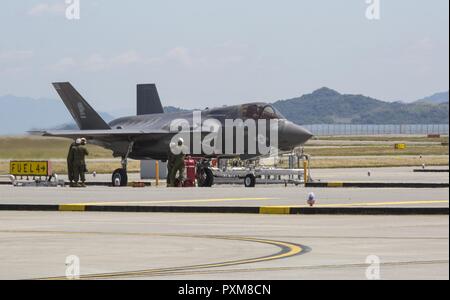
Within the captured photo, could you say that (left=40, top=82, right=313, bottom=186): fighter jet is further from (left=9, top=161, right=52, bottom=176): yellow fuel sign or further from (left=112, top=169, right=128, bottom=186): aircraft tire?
(left=9, top=161, right=52, bottom=176): yellow fuel sign

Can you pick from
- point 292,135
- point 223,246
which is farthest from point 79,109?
point 223,246

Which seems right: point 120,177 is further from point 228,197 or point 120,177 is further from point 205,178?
point 228,197

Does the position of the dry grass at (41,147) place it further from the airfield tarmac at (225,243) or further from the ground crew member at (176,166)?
the airfield tarmac at (225,243)

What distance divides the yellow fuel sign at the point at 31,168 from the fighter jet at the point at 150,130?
4.45 feet

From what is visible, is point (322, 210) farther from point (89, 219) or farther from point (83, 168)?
point (83, 168)

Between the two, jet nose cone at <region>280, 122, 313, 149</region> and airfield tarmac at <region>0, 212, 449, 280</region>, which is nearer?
airfield tarmac at <region>0, 212, 449, 280</region>

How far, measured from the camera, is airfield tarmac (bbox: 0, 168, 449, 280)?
43.1 feet

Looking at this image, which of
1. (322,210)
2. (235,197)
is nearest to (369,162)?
(235,197)

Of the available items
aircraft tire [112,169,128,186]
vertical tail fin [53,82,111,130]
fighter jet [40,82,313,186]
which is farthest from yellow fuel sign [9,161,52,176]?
vertical tail fin [53,82,111,130]

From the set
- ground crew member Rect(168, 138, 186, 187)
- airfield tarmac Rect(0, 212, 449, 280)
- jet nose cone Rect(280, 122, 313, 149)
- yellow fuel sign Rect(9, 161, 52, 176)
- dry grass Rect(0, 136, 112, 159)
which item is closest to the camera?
airfield tarmac Rect(0, 212, 449, 280)

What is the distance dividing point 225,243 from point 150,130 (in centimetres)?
2808

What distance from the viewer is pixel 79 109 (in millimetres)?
48781

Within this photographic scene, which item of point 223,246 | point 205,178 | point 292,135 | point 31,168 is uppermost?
point 292,135

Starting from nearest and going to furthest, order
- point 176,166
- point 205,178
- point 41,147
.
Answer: point 176,166, point 205,178, point 41,147
